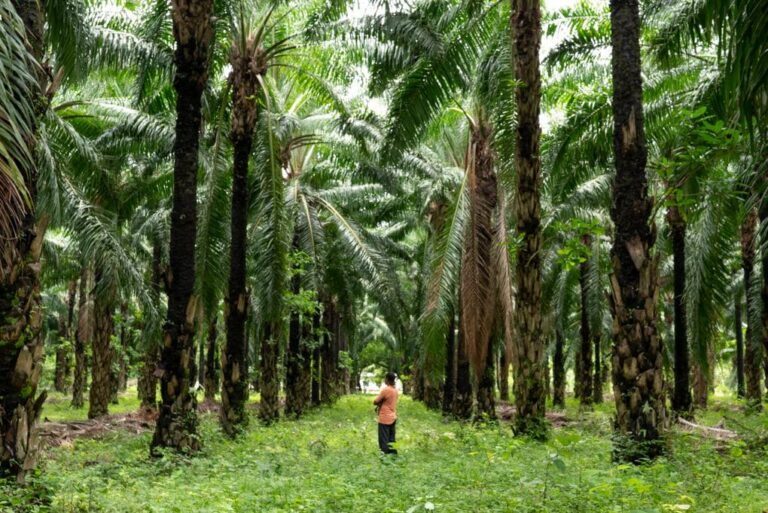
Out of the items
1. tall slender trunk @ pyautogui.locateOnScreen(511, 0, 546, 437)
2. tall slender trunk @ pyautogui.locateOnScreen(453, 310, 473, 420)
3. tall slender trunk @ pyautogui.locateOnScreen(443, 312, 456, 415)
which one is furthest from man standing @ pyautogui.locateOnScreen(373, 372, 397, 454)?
tall slender trunk @ pyautogui.locateOnScreen(443, 312, 456, 415)

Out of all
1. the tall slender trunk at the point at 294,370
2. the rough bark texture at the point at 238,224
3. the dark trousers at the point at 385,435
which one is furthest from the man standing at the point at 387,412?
the tall slender trunk at the point at 294,370

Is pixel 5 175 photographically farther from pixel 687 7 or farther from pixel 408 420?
pixel 408 420

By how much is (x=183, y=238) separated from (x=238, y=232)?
12.7 feet

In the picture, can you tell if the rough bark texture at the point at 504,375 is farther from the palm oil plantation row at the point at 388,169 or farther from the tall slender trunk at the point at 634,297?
the tall slender trunk at the point at 634,297

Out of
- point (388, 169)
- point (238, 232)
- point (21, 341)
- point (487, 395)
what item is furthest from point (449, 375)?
point (21, 341)

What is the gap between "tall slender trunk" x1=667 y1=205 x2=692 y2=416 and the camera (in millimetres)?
17219

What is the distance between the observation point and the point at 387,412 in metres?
12.4

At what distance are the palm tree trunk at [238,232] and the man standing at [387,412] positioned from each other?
139 inches

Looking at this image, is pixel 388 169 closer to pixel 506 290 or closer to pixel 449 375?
pixel 449 375

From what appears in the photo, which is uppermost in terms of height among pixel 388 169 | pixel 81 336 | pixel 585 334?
pixel 388 169

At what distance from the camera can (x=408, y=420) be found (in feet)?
73.6

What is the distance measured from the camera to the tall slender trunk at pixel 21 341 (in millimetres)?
7047

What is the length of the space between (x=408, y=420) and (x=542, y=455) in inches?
501

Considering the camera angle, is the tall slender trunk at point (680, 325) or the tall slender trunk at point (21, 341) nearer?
the tall slender trunk at point (21, 341)
